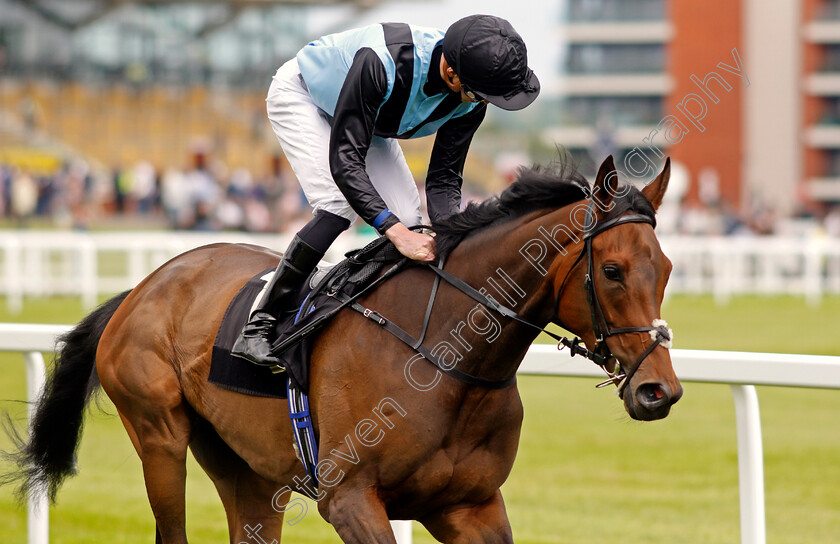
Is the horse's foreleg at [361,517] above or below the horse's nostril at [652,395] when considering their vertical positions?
below

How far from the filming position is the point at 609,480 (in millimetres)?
5770

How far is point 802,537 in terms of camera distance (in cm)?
460

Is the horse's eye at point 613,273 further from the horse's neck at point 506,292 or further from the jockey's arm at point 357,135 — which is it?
the jockey's arm at point 357,135

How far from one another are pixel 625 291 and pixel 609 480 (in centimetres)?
338

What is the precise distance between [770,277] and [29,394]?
14944 mm

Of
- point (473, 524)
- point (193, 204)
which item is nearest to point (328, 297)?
point (473, 524)

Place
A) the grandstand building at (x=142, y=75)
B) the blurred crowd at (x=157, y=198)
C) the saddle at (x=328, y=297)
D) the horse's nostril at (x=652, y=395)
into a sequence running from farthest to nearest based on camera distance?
the grandstand building at (x=142, y=75) < the blurred crowd at (x=157, y=198) < the saddle at (x=328, y=297) < the horse's nostril at (x=652, y=395)

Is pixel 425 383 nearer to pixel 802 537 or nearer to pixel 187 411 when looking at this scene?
pixel 187 411

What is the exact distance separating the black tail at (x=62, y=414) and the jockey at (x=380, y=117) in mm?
1107

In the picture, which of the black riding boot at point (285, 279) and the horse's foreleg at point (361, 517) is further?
the black riding boot at point (285, 279)

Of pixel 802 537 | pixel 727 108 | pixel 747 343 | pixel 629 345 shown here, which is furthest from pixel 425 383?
pixel 727 108

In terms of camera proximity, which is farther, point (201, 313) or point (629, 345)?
point (201, 313)

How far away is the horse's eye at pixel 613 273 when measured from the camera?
104 inches

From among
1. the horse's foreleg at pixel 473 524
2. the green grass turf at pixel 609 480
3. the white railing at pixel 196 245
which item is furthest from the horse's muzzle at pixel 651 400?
the white railing at pixel 196 245
